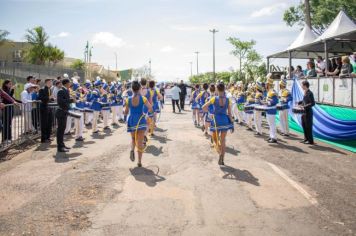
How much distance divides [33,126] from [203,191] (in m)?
8.90

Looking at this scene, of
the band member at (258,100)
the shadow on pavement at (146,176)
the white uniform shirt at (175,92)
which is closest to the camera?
the shadow on pavement at (146,176)

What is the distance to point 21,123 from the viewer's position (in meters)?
12.0

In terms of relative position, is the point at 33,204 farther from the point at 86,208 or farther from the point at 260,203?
the point at 260,203

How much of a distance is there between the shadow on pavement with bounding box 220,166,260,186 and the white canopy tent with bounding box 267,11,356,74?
8.58m

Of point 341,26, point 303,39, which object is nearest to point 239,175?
point 341,26

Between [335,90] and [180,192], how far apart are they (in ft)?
32.8

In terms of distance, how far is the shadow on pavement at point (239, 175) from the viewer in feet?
24.3

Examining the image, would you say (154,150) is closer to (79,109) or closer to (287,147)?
(287,147)

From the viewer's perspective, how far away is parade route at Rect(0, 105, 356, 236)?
16.4 feet

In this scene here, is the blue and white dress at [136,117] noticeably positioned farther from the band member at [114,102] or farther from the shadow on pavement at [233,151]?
the band member at [114,102]

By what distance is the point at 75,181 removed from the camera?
740 cm

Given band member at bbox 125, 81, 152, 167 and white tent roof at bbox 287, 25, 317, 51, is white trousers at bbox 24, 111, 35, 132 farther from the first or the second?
white tent roof at bbox 287, 25, 317, 51

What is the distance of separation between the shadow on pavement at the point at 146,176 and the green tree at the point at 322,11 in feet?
95.8

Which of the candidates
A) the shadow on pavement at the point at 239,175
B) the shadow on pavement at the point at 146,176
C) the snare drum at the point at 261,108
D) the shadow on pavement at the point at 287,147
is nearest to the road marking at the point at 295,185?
the shadow on pavement at the point at 239,175
